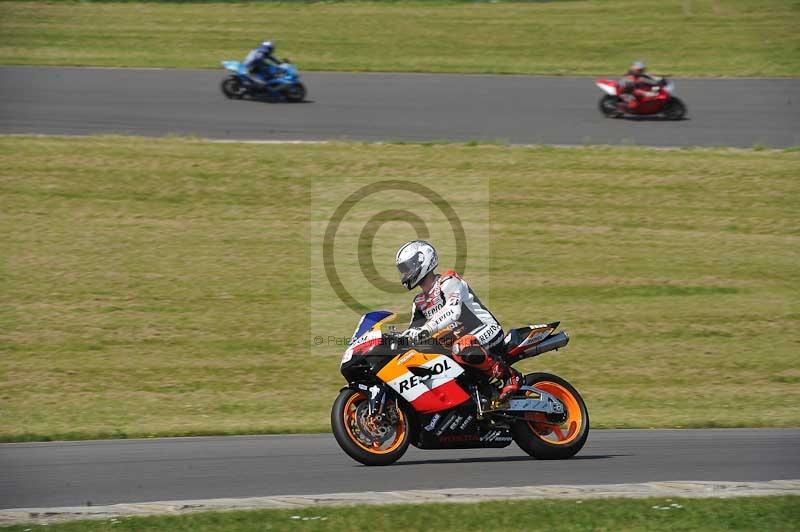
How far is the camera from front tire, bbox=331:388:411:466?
9.12 meters

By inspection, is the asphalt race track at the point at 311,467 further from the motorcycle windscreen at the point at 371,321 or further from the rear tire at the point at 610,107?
the rear tire at the point at 610,107

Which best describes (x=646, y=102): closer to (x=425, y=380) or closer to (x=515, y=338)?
(x=515, y=338)

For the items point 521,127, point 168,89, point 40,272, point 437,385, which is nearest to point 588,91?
point 521,127

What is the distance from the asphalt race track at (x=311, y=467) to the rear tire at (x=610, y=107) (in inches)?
682

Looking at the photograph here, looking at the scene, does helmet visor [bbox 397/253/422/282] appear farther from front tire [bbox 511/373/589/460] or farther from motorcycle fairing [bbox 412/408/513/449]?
front tire [bbox 511/373/589/460]

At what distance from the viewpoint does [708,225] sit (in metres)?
20.7

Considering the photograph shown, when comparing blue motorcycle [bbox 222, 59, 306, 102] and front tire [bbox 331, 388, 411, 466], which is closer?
front tire [bbox 331, 388, 411, 466]

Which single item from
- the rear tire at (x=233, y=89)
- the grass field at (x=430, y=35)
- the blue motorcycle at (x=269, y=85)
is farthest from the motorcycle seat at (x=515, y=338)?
the grass field at (x=430, y=35)

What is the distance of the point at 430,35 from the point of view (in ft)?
120

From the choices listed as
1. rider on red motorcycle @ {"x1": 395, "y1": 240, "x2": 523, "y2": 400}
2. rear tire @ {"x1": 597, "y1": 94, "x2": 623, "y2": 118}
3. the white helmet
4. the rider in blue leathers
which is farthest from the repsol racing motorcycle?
the rider in blue leathers

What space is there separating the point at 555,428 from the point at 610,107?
1893 centimetres

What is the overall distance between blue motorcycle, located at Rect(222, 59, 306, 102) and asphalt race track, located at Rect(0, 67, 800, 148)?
0.42 meters

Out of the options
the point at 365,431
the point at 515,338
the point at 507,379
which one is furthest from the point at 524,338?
the point at 365,431

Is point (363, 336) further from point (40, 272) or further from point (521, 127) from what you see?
point (521, 127)
